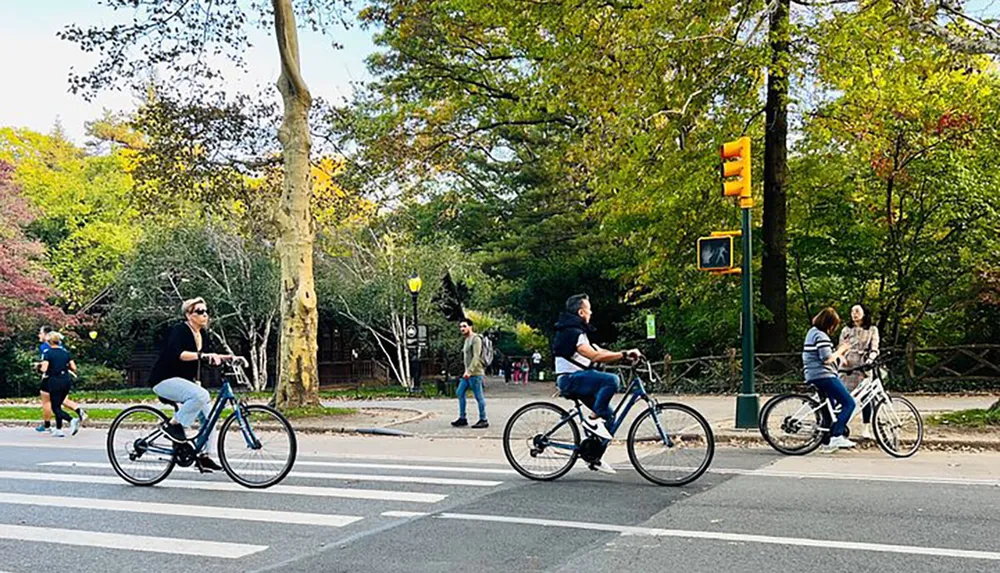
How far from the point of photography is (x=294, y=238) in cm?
1745

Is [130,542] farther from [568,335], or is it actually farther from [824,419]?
[824,419]

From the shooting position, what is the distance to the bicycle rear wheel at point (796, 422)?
35.4 ft

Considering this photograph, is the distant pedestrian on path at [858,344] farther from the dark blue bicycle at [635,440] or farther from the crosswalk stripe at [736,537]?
the crosswalk stripe at [736,537]

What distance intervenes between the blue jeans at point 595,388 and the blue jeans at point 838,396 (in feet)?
10.7

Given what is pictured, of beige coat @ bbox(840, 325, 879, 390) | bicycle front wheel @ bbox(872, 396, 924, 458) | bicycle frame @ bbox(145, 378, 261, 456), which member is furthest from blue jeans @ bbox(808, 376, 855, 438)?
bicycle frame @ bbox(145, 378, 261, 456)

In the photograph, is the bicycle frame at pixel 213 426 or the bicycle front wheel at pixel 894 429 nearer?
the bicycle frame at pixel 213 426

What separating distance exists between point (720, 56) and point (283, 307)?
10700mm

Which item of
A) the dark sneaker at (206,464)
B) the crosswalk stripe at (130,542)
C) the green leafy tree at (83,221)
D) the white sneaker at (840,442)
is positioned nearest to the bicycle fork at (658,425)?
the white sneaker at (840,442)

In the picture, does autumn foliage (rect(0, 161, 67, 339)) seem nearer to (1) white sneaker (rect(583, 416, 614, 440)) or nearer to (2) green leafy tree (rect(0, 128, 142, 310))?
(2) green leafy tree (rect(0, 128, 142, 310))

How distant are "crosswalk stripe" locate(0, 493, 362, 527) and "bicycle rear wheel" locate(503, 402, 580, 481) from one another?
2.36 meters

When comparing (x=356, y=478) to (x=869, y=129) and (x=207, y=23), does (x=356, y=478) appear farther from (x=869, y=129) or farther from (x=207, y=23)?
(x=869, y=129)

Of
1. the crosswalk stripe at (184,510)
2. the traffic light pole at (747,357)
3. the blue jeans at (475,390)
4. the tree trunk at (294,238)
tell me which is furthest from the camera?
the tree trunk at (294,238)

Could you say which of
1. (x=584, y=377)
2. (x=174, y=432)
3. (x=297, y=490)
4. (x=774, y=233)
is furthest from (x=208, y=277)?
(x=584, y=377)

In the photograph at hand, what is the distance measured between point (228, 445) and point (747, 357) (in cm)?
765
